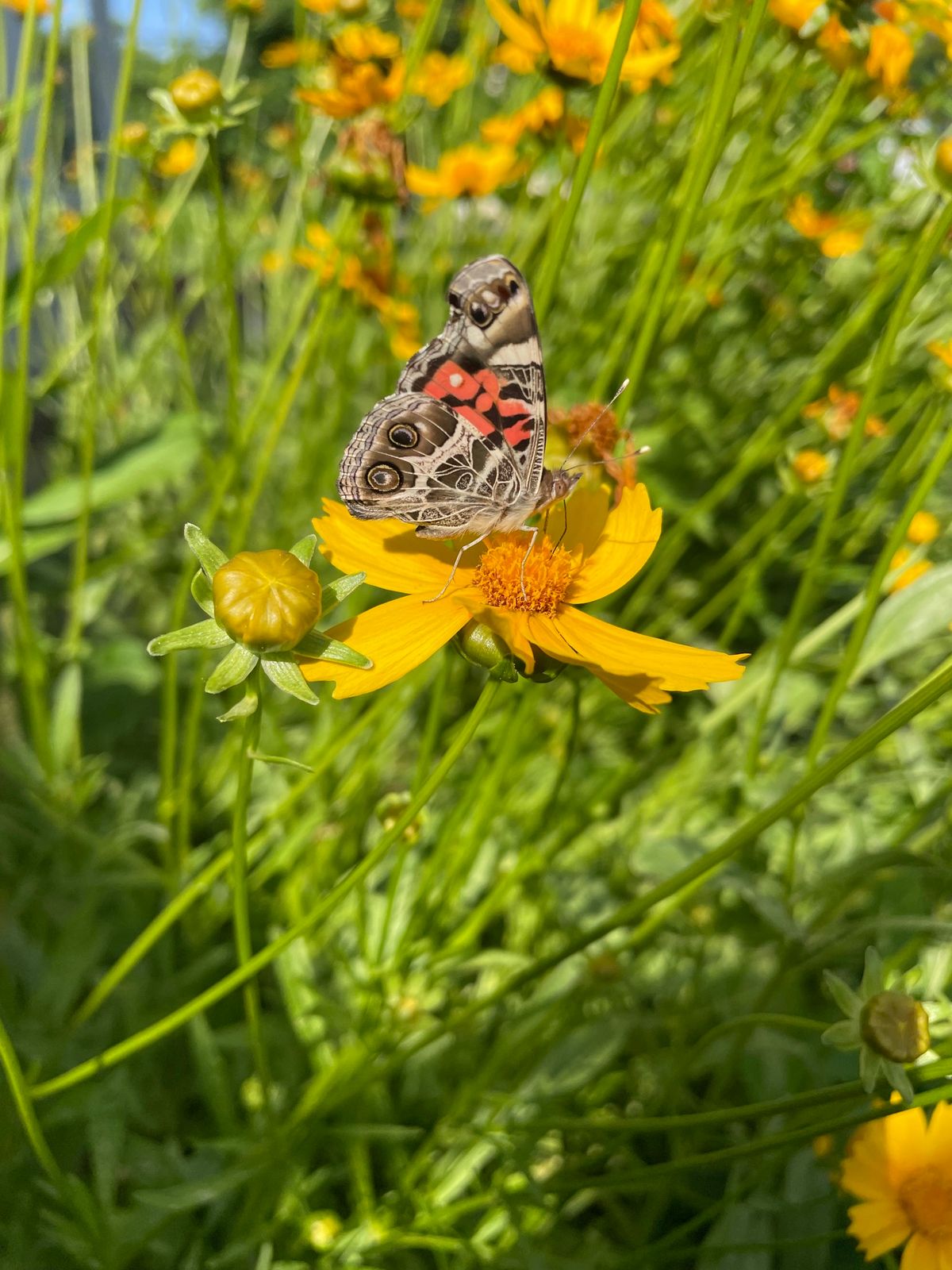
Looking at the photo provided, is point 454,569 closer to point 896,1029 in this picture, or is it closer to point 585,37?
point 896,1029

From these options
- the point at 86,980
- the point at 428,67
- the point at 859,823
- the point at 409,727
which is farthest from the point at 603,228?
the point at 86,980

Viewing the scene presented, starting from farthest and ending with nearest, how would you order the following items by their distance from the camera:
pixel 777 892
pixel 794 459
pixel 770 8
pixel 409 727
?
pixel 409 727, pixel 777 892, pixel 794 459, pixel 770 8

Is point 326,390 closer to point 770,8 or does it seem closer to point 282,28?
point 770,8

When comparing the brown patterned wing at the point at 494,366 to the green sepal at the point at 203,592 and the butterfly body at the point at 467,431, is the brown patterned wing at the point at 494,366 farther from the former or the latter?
the green sepal at the point at 203,592

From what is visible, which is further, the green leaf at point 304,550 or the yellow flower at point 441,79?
the yellow flower at point 441,79

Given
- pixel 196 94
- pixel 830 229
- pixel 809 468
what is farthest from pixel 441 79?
pixel 809 468

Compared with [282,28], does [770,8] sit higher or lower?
higher

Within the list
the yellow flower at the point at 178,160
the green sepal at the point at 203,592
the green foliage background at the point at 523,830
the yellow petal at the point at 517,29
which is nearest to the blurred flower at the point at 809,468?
the green foliage background at the point at 523,830
